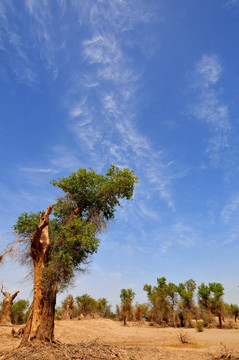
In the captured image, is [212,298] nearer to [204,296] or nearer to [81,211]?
[204,296]

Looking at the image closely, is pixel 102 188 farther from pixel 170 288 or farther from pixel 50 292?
pixel 170 288

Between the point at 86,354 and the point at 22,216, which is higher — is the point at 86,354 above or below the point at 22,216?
below

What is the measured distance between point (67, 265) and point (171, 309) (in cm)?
3856

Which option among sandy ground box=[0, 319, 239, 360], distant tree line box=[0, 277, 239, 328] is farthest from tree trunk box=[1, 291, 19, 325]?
distant tree line box=[0, 277, 239, 328]

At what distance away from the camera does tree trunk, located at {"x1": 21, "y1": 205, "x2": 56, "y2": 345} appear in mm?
12180

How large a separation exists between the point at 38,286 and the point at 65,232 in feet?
10.8

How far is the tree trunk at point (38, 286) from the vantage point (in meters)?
12.2

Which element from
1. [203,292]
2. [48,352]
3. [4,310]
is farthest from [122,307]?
[48,352]

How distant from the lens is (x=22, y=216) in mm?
16125

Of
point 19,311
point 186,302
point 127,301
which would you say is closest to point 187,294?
point 186,302

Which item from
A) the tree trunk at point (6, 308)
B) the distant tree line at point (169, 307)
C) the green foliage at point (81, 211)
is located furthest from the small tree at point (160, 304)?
the green foliage at point (81, 211)

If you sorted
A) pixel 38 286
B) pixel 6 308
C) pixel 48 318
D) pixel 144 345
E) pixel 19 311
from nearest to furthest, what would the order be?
pixel 48 318 → pixel 38 286 → pixel 144 345 → pixel 6 308 → pixel 19 311

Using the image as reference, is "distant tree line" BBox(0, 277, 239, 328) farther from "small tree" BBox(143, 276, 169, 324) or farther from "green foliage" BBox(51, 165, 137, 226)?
"green foliage" BBox(51, 165, 137, 226)

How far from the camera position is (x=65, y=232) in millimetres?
13945
